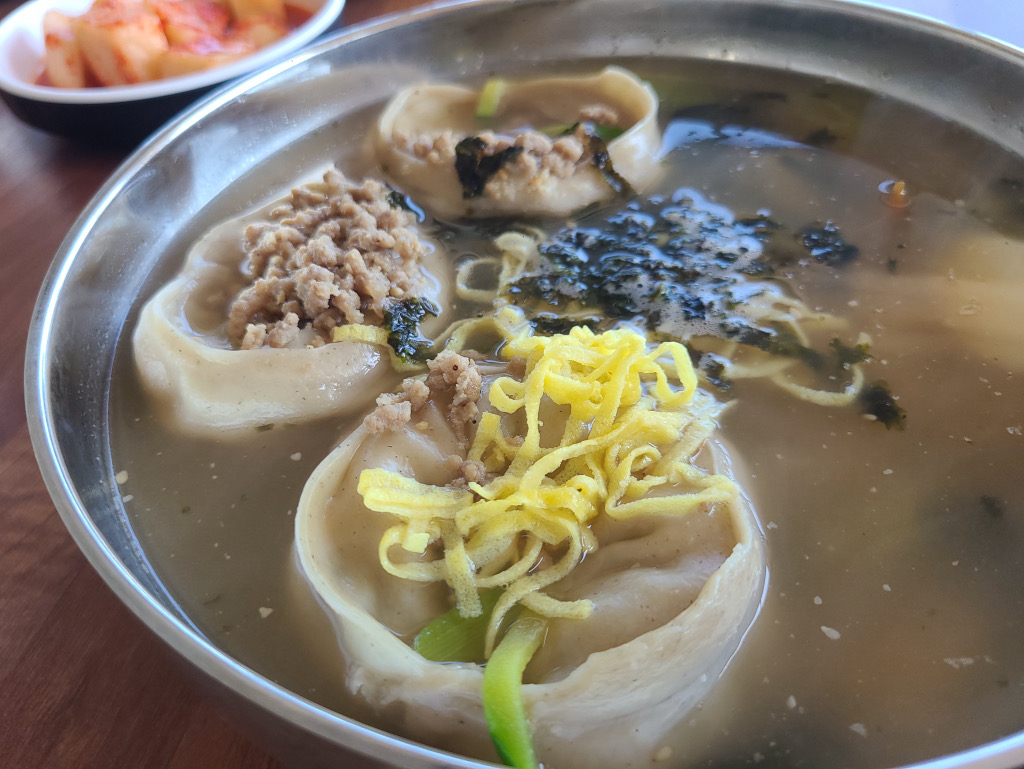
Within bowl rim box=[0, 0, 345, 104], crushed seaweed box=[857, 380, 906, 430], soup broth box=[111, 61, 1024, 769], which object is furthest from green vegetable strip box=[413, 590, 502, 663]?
bowl rim box=[0, 0, 345, 104]

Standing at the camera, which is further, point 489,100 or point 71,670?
point 489,100

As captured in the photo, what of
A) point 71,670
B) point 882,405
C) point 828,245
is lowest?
point 71,670

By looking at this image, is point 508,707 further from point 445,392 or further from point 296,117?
point 296,117

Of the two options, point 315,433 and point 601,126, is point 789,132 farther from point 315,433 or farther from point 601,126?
point 315,433

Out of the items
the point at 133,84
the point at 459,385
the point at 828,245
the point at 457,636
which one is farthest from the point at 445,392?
the point at 133,84

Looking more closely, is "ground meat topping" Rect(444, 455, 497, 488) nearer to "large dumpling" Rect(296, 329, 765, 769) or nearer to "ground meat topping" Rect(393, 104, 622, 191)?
"large dumpling" Rect(296, 329, 765, 769)

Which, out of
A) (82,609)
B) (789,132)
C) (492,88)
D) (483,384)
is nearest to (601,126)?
(492,88)

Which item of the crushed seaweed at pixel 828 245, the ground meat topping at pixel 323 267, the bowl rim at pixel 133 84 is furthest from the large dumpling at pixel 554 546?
the bowl rim at pixel 133 84

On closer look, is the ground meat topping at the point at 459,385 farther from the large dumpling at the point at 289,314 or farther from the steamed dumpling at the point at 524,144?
the steamed dumpling at the point at 524,144
